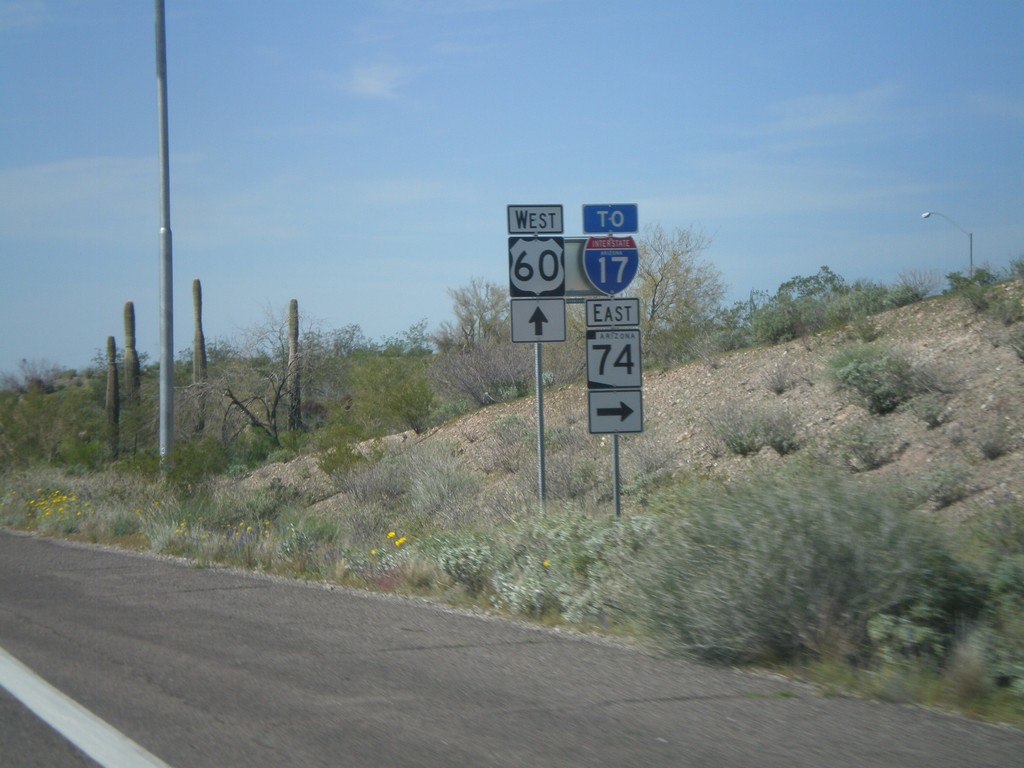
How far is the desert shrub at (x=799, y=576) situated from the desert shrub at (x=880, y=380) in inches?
468

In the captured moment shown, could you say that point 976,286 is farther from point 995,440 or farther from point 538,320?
point 538,320

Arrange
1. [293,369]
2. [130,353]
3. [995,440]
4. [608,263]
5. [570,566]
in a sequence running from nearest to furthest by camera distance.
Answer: [570,566] < [608,263] < [995,440] < [130,353] < [293,369]

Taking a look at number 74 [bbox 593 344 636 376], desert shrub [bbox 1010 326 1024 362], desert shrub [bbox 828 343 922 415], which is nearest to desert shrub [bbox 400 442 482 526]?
number 74 [bbox 593 344 636 376]

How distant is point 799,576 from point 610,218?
597 cm

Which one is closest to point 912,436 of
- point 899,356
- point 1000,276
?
point 899,356

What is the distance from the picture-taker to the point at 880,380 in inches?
763

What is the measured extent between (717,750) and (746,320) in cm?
3017

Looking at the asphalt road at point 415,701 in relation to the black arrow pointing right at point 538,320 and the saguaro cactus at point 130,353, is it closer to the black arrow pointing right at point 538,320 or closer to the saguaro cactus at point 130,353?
the black arrow pointing right at point 538,320

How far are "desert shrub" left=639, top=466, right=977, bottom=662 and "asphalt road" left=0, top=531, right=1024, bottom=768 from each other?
0.39 meters

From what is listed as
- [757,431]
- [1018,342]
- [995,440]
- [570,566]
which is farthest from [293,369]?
[570,566]

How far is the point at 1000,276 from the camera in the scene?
75.6 feet

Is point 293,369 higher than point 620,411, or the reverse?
point 293,369

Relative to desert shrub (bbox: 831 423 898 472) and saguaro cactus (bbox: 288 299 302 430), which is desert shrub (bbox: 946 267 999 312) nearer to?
desert shrub (bbox: 831 423 898 472)

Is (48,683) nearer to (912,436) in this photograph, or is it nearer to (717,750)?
(717,750)
